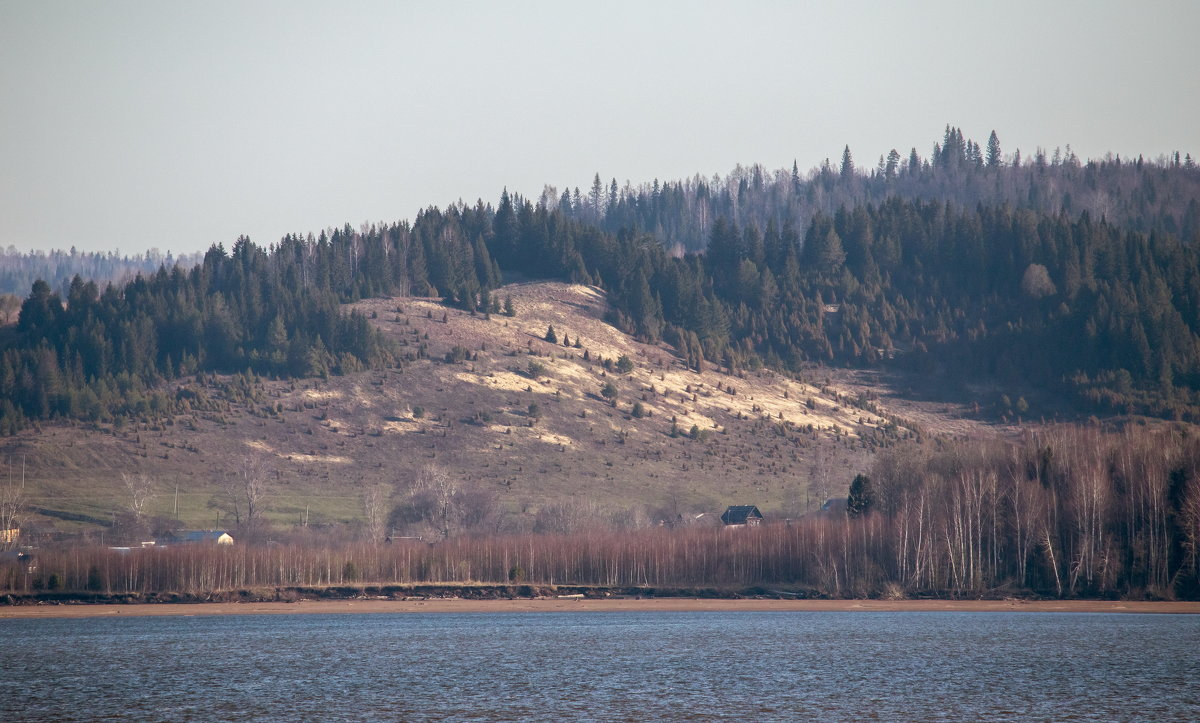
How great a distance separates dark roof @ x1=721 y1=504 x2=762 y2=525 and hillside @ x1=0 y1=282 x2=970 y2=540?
8778 millimetres

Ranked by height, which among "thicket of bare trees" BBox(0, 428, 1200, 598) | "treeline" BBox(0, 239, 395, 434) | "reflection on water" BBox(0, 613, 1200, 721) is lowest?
"reflection on water" BBox(0, 613, 1200, 721)

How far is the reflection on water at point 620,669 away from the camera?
49188 mm

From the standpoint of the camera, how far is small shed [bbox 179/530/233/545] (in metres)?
122

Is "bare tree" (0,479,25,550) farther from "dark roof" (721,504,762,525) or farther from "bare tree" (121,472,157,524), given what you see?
"dark roof" (721,504,762,525)

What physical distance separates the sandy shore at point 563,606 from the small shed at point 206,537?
18744 millimetres

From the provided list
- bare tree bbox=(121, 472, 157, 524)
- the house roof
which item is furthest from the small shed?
bare tree bbox=(121, 472, 157, 524)

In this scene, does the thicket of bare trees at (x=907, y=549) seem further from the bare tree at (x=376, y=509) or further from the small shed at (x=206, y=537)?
the bare tree at (x=376, y=509)

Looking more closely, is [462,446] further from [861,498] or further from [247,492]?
[861,498]

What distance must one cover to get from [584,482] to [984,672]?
10117 cm

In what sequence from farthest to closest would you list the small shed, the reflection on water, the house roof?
1. the house roof
2. the small shed
3. the reflection on water

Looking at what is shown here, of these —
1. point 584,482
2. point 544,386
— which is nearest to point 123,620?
point 584,482

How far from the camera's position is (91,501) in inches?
5448

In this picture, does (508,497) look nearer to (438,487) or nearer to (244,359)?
(438,487)

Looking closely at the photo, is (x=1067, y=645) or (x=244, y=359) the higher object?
(x=244, y=359)
